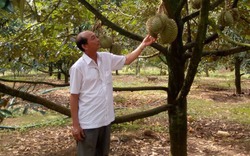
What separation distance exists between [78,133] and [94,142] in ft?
0.38

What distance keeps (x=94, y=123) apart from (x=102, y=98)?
0.15 m

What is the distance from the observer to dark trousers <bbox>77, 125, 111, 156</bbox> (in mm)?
1854

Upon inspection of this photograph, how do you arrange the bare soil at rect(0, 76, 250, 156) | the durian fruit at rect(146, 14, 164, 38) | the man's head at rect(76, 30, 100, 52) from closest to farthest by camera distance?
the durian fruit at rect(146, 14, 164, 38) < the man's head at rect(76, 30, 100, 52) < the bare soil at rect(0, 76, 250, 156)

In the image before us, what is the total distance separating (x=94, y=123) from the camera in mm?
1832

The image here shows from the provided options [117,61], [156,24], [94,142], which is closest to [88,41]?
[117,61]

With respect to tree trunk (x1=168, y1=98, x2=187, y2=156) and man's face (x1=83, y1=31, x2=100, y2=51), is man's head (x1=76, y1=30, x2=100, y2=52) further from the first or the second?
tree trunk (x1=168, y1=98, x2=187, y2=156)

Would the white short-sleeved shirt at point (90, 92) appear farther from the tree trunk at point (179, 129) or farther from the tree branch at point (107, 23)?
the tree trunk at point (179, 129)

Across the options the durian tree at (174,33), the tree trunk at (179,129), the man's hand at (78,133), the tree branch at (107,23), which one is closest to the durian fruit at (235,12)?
the durian tree at (174,33)

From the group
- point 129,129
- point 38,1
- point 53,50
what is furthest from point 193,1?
point 129,129

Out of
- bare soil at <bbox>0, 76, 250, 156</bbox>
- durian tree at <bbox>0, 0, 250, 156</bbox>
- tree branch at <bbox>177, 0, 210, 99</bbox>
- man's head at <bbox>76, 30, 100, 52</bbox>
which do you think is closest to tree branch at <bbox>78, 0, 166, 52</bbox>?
durian tree at <bbox>0, 0, 250, 156</bbox>

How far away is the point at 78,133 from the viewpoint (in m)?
1.82

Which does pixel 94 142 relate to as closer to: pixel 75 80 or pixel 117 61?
pixel 75 80

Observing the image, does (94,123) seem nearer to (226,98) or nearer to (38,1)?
(38,1)

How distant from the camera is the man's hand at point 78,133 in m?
1.81
